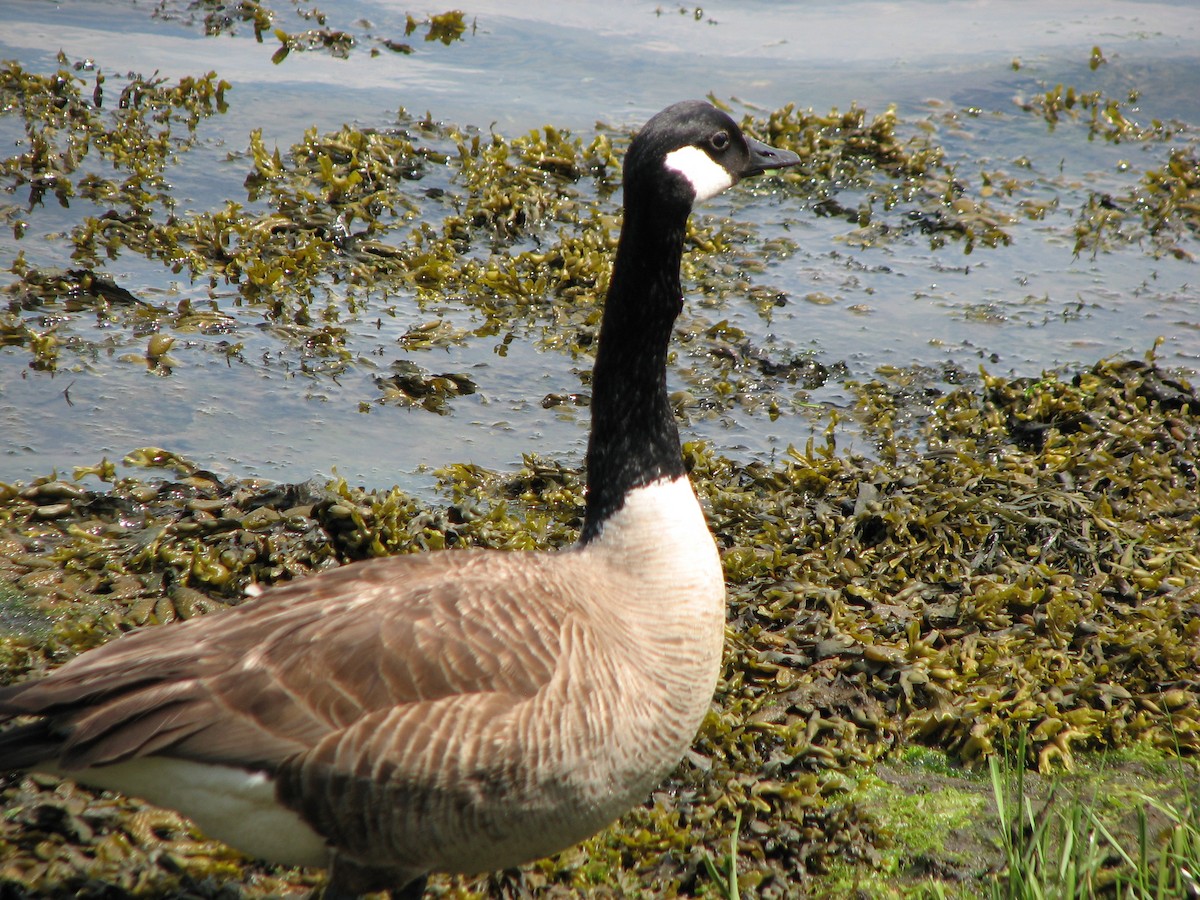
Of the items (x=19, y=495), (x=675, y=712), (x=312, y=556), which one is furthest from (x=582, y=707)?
(x=19, y=495)

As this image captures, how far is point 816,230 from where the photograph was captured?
33.6ft

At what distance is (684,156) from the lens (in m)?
4.09

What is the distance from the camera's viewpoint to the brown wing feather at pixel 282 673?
3.30 metres

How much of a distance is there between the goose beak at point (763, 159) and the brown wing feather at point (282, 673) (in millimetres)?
1946

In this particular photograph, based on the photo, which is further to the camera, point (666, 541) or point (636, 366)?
point (636, 366)

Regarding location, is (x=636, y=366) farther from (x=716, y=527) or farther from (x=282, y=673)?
(x=716, y=527)

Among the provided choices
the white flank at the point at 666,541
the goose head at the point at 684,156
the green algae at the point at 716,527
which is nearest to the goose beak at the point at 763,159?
the goose head at the point at 684,156

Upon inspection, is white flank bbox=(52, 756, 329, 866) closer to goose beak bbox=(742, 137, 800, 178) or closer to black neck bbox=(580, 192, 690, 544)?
black neck bbox=(580, 192, 690, 544)

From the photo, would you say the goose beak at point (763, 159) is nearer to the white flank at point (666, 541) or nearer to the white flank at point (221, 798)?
the white flank at point (666, 541)

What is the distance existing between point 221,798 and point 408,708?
613 mm

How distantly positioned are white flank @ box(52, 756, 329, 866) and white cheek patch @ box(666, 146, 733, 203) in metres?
2.43

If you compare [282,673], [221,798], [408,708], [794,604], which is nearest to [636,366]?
[408,708]

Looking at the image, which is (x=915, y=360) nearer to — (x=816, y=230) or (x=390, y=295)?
(x=816, y=230)

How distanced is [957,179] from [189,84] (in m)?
7.42
